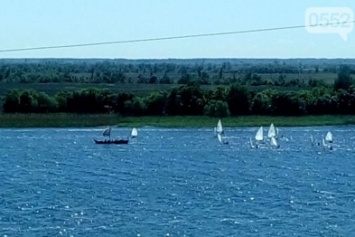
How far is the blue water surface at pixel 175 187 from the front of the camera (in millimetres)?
35531

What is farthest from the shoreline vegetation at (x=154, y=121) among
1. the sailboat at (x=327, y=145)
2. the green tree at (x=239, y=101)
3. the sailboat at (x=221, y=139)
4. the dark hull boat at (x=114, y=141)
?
the sailboat at (x=327, y=145)

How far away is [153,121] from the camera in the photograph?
278 feet

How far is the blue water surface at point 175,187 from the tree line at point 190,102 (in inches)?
606

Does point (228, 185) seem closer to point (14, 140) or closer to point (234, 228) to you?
point (234, 228)

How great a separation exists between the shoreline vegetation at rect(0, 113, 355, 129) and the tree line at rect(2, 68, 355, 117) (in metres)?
1.24

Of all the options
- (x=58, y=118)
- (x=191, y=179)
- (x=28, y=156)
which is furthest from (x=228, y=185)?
(x=58, y=118)

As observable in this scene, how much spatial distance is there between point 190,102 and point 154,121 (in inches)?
232

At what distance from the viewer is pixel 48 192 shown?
44312mm

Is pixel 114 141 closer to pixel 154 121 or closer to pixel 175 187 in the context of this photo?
pixel 154 121

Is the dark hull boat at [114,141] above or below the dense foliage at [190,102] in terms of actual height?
below

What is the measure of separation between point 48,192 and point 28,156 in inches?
623

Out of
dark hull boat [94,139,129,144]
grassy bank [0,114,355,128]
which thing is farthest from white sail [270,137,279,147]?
grassy bank [0,114,355,128]

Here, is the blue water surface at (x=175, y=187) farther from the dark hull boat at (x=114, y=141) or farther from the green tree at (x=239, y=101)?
the green tree at (x=239, y=101)

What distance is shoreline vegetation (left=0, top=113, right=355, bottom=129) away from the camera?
273ft
